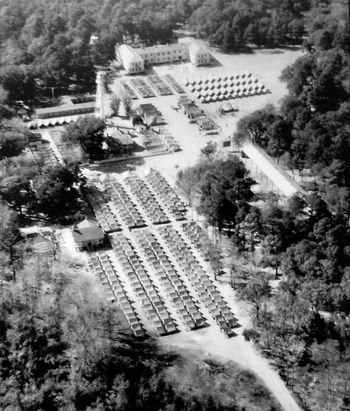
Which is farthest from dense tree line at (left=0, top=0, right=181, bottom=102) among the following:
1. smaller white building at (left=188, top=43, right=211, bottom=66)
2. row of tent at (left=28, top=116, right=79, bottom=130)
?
smaller white building at (left=188, top=43, right=211, bottom=66)

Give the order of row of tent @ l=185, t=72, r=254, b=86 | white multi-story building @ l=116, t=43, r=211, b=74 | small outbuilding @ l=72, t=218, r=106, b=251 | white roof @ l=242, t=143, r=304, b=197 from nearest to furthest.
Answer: small outbuilding @ l=72, t=218, r=106, b=251 → white roof @ l=242, t=143, r=304, b=197 → row of tent @ l=185, t=72, r=254, b=86 → white multi-story building @ l=116, t=43, r=211, b=74

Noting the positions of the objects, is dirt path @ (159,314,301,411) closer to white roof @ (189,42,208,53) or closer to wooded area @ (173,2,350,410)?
wooded area @ (173,2,350,410)

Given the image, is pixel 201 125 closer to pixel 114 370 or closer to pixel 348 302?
pixel 348 302

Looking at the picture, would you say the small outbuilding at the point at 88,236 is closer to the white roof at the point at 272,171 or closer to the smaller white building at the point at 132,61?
the white roof at the point at 272,171

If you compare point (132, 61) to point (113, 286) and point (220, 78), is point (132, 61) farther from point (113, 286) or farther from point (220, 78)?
point (113, 286)

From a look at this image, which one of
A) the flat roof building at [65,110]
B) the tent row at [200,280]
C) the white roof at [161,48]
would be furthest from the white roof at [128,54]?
the tent row at [200,280]

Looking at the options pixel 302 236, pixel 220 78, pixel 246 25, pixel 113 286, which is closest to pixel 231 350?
pixel 113 286
